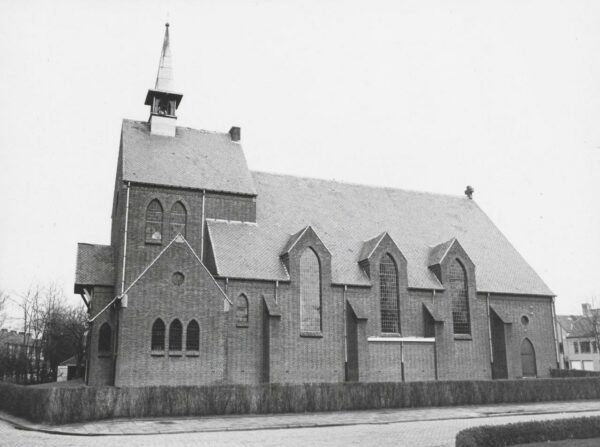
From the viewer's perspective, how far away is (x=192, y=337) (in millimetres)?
30234

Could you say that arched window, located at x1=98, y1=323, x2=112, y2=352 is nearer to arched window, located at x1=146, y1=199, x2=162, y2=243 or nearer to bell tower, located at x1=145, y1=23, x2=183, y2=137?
arched window, located at x1=146, y1=199, x2=162, y2=243

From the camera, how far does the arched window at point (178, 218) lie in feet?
114

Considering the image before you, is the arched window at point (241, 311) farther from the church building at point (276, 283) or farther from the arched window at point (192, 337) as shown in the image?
the arched window at point (192, 337)

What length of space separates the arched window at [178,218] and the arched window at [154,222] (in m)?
0.71

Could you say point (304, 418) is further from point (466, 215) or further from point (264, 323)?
point (466, 215)

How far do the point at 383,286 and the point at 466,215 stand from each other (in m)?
12.3

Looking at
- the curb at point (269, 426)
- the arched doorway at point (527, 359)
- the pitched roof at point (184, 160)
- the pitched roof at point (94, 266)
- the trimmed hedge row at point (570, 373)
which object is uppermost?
the pitched roof at point (184, 160)

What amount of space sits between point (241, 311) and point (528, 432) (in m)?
19.2

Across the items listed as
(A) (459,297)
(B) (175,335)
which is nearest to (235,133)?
(B) (175,335)

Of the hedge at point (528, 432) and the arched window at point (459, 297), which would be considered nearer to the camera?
the hedge at point (528, 432)

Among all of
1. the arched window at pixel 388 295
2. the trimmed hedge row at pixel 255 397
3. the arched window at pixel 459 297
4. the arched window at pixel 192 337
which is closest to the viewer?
the trimmed hedge row at pixel 255 397

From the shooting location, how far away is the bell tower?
38.6m

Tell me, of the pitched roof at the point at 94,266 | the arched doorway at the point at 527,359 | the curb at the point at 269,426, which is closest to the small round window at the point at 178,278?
the pitched roof at the point at 94,266

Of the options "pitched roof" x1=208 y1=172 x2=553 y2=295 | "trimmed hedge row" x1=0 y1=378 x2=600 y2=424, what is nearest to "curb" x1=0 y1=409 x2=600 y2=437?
"trimmed hedge row" x1=0 y1=378 x2=600 y2=424
